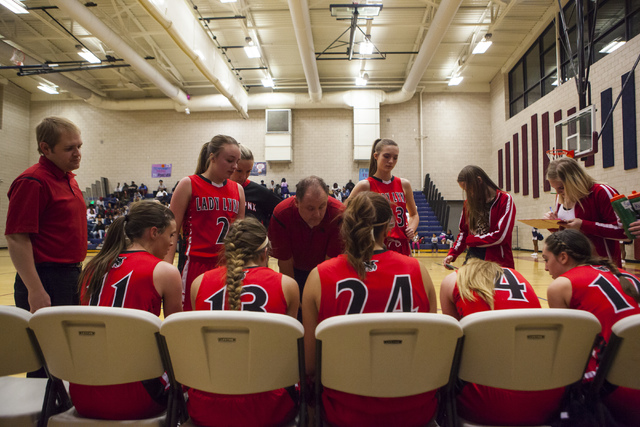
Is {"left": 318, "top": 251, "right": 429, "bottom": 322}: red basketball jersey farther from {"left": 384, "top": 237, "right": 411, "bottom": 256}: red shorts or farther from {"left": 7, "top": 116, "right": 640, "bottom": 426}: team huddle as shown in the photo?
{"left": 384, "top": 237, "right": 411, "bottom": 256}: red shorts

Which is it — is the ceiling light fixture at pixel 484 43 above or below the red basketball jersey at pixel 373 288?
above

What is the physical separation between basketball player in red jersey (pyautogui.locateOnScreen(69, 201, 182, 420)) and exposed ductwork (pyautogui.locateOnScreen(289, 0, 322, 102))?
8.58 m

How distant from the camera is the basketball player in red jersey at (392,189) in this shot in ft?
9.87

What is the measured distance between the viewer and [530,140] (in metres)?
12.7

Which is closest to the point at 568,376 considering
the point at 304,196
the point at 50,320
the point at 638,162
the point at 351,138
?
the point at 304,196

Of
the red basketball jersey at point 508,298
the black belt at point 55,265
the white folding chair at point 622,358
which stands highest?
the black belt at point 55,265

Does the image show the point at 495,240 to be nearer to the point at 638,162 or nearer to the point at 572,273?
the point at 572,273

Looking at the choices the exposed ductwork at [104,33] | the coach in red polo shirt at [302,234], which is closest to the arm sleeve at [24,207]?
the coach in red polo shirt at [302,234]

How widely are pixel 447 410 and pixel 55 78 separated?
56.5 feet

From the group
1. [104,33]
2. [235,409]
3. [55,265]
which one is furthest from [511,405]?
[104,33]

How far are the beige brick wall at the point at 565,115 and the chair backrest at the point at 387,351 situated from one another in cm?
934

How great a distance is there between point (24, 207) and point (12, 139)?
61.3 ft

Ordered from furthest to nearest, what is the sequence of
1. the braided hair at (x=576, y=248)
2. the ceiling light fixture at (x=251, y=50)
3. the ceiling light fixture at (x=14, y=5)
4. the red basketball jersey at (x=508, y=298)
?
the ceiling light fixture at (x=251, y=50), the ceiling light fixture at (x=14, y=5), the braided hair at (x=576, y=248), the red basketball jersey at (x=508, y=298)

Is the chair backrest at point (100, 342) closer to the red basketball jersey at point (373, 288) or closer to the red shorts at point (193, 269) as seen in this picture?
the red basketball jersey at point (373, 288)
